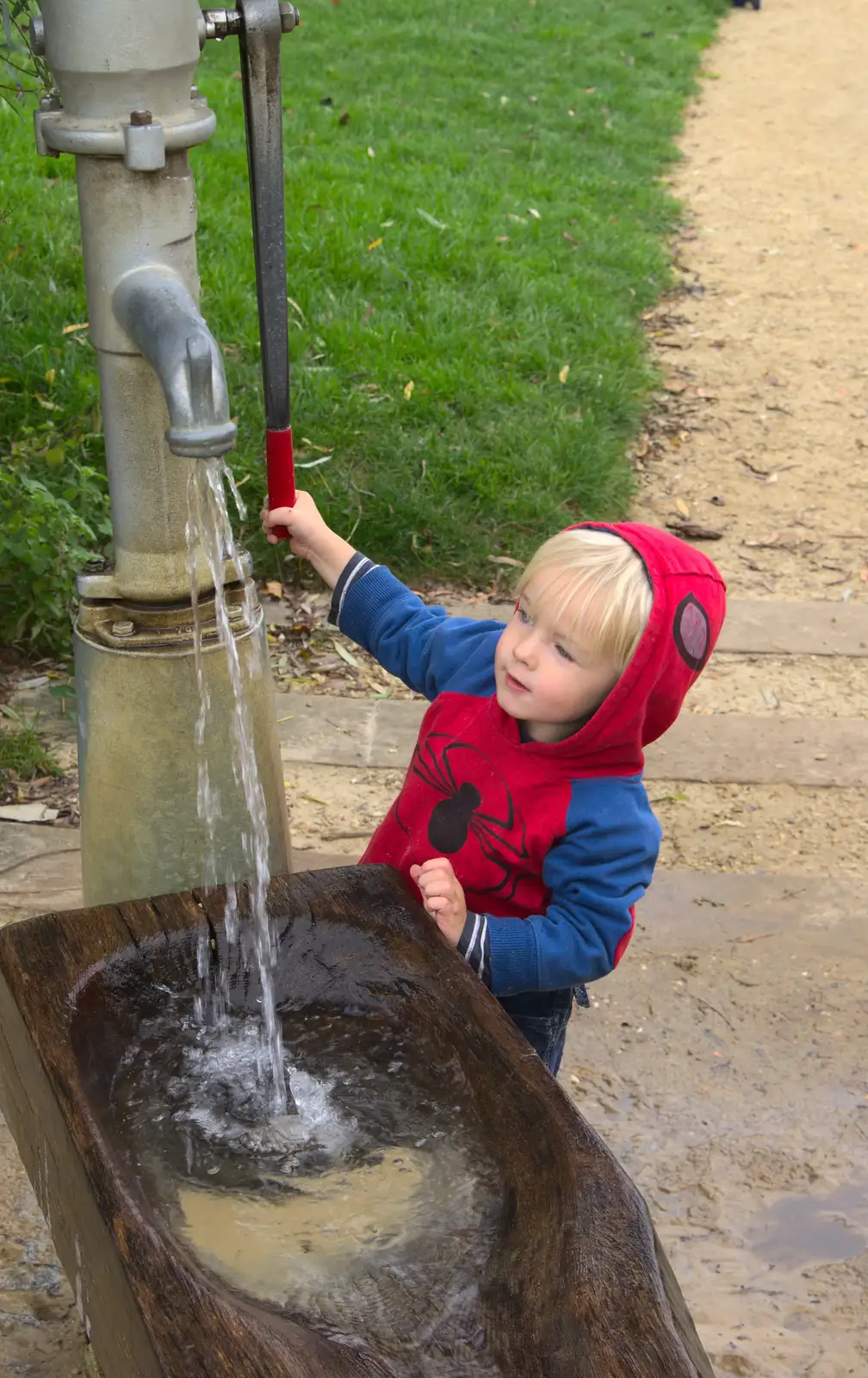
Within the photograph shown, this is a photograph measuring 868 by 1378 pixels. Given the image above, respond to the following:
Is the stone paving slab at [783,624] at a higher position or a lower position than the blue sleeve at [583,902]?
lower

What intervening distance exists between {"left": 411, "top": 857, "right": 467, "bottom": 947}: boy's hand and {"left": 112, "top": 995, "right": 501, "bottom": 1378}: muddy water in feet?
0.52

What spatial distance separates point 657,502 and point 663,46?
6.40 metres

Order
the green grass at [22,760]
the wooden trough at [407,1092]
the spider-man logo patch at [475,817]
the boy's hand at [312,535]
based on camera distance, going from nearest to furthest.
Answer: the wooden trough at [407,1092], the spider-man logo patch at [475,817], the boy's hand at [312,535], the green grass at [22,760]

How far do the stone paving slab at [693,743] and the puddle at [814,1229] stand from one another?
1214 mm

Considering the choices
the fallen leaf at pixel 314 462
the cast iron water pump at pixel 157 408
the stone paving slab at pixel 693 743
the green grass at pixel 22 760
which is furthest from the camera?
the fallen leaf at pixel 314 462

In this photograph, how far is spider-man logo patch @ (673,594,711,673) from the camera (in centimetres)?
179

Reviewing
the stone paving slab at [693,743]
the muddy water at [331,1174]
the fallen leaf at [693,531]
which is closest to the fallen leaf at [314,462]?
the stone paving slab at [693,743]

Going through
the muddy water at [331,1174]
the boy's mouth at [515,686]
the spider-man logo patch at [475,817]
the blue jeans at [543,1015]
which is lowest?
the blue jeans at [543,1015]

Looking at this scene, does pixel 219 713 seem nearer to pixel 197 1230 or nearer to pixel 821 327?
pixel 197 1230

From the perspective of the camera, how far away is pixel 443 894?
1.77 metres

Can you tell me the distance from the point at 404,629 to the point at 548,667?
388 millimetres

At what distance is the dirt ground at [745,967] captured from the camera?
2.10 m

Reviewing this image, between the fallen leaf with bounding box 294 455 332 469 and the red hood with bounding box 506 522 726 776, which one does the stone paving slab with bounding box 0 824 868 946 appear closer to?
the red hood with bounding box 506 522 726 776

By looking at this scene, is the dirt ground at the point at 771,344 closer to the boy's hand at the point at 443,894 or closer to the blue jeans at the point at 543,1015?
the blue jeans at the point at 543,1015
